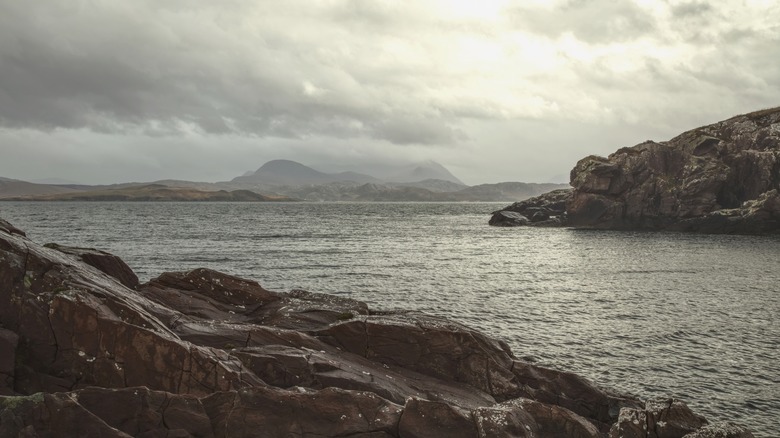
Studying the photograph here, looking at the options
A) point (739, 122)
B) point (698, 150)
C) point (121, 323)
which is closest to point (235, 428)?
point (121, 323)

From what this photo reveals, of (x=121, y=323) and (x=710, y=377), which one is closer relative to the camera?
(x=121, y=323)

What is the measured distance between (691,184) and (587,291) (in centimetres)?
9400

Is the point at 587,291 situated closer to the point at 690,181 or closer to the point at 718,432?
the point at 718,432

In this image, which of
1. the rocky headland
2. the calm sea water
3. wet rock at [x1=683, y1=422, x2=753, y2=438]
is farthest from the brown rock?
wet rock at [x1=683, y1=422, x2=753, y2=438]

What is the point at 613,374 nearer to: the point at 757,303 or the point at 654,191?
the point at 757,303

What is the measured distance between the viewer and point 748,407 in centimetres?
2280

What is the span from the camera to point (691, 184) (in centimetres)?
12438

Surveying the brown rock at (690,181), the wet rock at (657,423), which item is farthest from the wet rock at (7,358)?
the brown rock at (690,181)

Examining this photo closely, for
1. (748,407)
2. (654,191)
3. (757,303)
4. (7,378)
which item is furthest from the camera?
(654,191)

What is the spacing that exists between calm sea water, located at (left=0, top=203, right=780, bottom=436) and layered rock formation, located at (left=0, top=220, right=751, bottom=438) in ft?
23.8

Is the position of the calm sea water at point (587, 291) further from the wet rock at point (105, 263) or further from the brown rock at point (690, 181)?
the brown rock at point (690, 181)

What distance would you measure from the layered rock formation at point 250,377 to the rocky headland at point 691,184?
11597 cm

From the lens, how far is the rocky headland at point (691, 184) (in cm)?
11606

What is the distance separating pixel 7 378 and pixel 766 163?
472 ft
